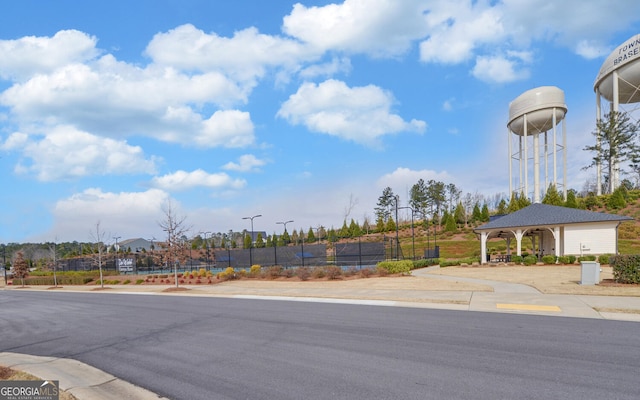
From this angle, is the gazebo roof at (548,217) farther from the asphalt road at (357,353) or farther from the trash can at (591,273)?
the asphalt road at (357,353)

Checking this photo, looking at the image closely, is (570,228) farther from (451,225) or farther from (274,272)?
(451,225)

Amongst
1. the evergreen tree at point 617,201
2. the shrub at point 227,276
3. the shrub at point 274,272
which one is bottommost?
the shrub at point 227,276

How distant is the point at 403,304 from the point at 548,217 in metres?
22.5

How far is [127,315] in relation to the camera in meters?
13.8

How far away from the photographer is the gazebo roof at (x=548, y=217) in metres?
28.0

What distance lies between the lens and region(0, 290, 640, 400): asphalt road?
5.36 meters

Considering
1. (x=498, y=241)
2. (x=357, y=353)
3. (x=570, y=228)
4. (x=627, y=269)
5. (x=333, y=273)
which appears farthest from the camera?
(x=498, y=241)

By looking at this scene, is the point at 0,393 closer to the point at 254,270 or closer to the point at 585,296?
the point at 585,296

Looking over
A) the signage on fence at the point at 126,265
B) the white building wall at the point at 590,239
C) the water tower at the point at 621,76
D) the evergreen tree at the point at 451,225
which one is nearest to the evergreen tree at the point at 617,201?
the water tower at the point at 621,76

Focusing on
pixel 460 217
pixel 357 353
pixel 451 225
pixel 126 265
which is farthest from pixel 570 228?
pixel 126 265

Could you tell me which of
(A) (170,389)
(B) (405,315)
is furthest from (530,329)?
(A) (170,389)

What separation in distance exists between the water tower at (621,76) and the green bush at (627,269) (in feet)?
149

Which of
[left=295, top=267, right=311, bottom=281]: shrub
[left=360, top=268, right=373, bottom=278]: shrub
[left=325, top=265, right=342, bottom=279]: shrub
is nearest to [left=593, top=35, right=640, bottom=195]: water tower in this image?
[left=360, top=268, right=373, bottom=278]: shrub

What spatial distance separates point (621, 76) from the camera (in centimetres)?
4969
